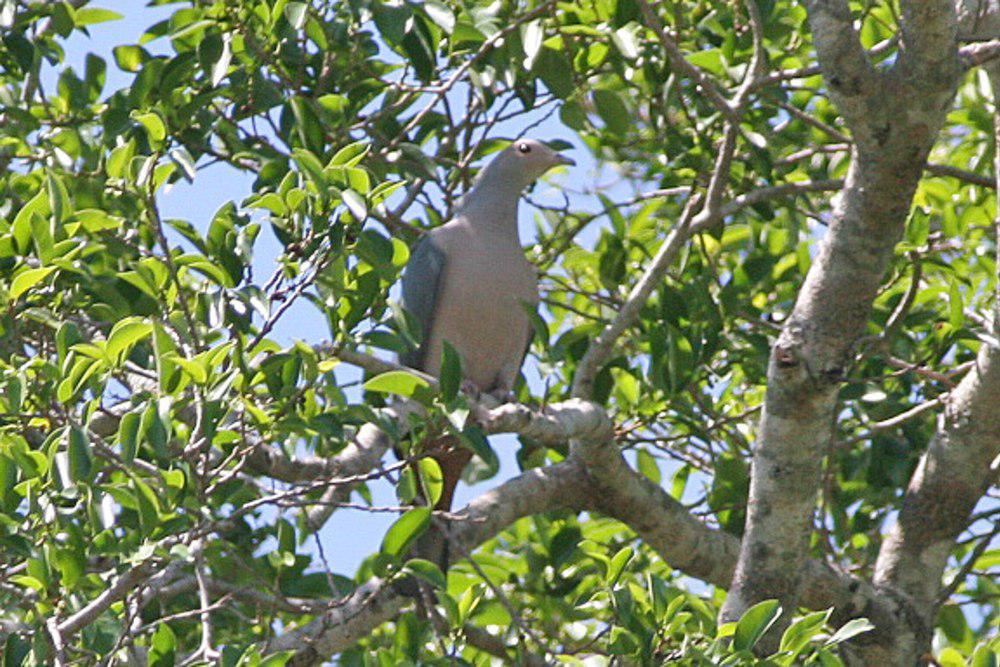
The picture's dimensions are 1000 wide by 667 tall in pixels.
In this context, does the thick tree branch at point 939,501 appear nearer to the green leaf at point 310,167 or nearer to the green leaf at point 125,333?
the green leaf at point 310,167

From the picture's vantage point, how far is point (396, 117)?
4.98 meters

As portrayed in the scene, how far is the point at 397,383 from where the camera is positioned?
10.6 ft

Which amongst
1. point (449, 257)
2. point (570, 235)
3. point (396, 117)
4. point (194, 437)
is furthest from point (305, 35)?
point (194, 437)

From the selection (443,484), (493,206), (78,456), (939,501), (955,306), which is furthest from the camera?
(493,206)

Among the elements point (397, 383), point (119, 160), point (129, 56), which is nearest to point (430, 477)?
point (397, 383)

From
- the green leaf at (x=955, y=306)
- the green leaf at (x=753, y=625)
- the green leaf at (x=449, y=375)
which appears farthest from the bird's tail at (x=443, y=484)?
the green leaf at (x=955, y=306)

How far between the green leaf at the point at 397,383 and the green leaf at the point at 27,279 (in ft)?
2.40

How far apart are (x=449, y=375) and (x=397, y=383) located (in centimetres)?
17

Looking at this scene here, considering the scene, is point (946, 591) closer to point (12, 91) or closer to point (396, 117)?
point (396, 117)

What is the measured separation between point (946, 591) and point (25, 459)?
269 centimetres

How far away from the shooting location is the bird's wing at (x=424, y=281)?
498 centimetres

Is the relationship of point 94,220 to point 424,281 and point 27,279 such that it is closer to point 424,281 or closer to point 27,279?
point 27,279

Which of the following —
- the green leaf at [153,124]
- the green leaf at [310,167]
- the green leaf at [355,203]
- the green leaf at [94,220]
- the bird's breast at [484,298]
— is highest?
the bird's breast at [484,298]

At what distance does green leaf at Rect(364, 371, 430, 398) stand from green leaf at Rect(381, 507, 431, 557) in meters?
0.27
